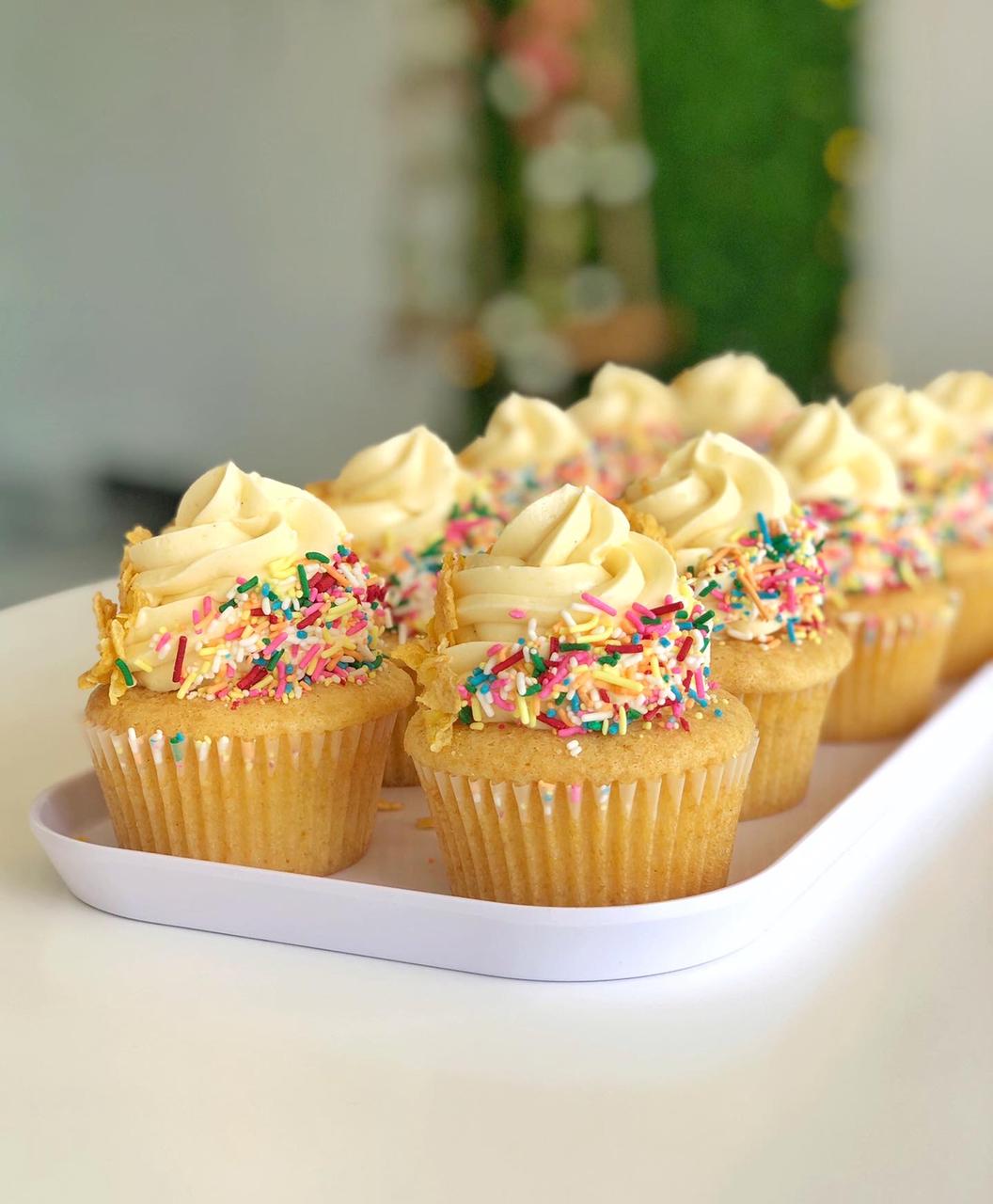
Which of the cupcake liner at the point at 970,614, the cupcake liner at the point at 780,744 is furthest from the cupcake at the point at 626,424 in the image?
the cupcake liner at the point at 780,744

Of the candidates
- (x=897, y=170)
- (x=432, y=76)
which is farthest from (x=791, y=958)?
(x=432, y=76)

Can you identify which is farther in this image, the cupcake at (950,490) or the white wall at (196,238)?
the white wall at (196,238)

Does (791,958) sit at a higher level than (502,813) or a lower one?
lower

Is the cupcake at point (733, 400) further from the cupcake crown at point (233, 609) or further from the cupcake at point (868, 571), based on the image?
the cupcake crown at point (233, 609)

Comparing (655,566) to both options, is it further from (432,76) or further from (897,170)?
(432,76)

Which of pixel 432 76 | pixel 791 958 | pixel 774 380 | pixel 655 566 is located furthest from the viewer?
pixel 432 76

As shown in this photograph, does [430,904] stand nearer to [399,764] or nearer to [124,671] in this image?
[124,671]
